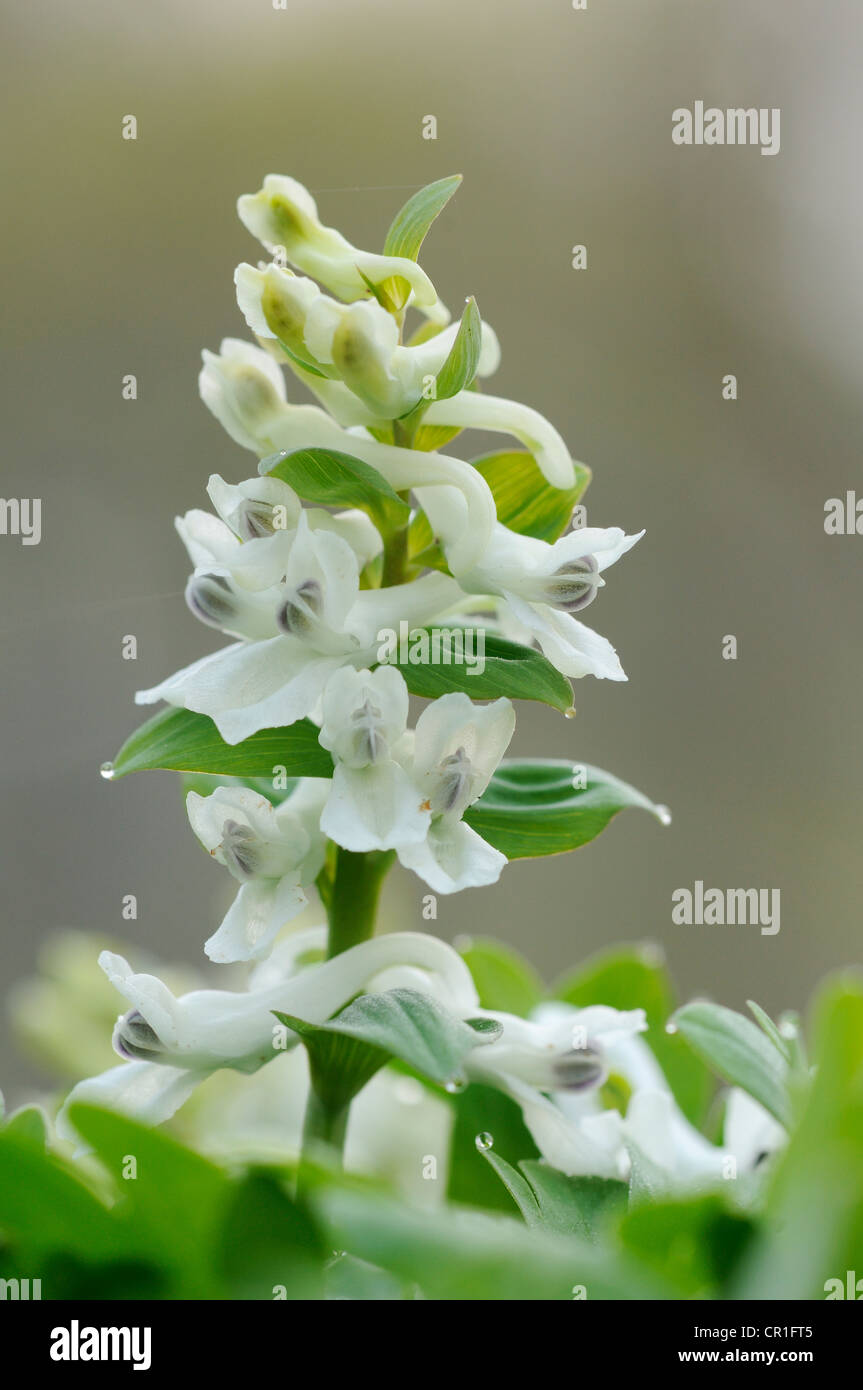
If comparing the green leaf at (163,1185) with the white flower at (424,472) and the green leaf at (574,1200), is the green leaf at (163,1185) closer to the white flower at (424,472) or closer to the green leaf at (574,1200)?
the green leaf at (574,1200)

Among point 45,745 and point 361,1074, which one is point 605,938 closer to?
point 45,745

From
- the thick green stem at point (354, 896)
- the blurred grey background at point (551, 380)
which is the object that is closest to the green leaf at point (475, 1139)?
the thick green stem at point (354, 896)

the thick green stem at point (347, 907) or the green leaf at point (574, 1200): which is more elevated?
the thick green stem at point (347, 907)

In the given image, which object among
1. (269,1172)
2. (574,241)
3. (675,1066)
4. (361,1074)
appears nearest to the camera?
(269,1172)

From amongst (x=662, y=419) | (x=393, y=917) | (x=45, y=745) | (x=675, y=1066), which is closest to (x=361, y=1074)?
(x=675, y=1066)

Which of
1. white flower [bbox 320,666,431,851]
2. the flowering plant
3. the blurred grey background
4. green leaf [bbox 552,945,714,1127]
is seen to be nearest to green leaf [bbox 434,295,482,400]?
the flowering plant

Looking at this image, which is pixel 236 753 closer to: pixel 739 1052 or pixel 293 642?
pixel 293 642
